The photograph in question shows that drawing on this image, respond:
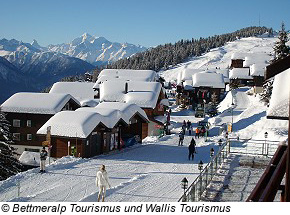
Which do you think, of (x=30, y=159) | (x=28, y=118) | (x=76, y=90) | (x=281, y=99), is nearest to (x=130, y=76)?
(x=76, y=90)

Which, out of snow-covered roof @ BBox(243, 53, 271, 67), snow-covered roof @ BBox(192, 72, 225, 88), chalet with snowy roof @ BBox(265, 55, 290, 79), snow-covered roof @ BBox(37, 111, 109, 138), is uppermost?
snow-covered roof @ BBox(243, 53, 271, 67)

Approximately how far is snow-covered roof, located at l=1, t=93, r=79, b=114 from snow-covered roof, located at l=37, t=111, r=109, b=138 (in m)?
8.54

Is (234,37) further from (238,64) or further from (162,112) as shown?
(162,112)

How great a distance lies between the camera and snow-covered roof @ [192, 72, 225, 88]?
6034cm

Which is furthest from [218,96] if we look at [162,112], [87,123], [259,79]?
[87,123]

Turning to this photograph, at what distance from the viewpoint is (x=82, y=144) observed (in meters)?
23.0

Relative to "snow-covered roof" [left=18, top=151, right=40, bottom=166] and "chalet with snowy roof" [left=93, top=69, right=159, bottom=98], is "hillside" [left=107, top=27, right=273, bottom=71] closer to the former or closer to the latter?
"chalet with snowy roof" [left=93, top=69, right=159, bottom=98]

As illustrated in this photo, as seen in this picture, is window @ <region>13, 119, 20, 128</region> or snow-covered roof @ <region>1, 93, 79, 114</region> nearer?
snow-covered roof @ <region>1, 93, 79, 114</region>

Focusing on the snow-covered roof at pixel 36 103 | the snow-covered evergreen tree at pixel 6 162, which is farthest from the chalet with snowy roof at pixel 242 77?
the snow-covered evergreen tree at pixel 6 162

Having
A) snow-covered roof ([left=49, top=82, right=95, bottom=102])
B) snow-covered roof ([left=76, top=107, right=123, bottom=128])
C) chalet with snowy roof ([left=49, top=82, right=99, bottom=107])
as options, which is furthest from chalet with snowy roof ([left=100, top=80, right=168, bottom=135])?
snow-covered roof ([left=76, top=107, right=123, bottom=128])

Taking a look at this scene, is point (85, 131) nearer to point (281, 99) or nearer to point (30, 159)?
point (30, 159)

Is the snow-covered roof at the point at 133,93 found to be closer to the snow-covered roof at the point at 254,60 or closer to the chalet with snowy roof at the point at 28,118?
the chalet with snowy roof at the point at 28,118

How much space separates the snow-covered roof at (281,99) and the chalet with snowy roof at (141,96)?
33.9 m

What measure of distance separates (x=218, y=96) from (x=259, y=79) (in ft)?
27.4
